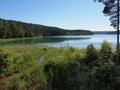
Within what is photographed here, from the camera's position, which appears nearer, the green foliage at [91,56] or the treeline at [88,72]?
the treeline at [88,72]

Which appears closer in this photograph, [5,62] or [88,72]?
[88,72]

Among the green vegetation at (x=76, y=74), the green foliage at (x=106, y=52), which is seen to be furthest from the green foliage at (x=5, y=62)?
the green foliage at (x=106, y=52)

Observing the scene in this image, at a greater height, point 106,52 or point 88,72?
point 106,52

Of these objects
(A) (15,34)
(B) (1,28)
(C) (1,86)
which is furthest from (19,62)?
(A) (15,34)

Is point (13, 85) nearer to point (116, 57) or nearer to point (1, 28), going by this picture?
point (116, 57)

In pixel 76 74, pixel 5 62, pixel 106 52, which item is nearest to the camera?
pixel 76 74

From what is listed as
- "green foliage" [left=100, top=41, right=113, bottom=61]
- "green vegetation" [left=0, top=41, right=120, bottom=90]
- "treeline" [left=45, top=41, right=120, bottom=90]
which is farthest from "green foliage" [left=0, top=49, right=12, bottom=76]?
"green foliage" [left=100, top=41, right=113, bottom=61]

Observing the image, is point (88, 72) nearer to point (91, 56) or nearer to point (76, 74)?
point (76, 74)

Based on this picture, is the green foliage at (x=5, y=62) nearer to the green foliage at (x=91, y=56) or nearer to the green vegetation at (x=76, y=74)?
the green vegetation at (x=76, y=74)

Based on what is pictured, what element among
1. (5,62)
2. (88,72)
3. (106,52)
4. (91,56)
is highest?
(106,52)

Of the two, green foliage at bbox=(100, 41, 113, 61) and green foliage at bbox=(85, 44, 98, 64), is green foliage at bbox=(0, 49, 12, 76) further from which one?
green foliage at bbox=(100, 41, 113, 61)

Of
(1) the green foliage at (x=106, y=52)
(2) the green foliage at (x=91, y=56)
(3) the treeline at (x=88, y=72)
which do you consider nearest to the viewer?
(3) the treeline at (x=88, y=72)

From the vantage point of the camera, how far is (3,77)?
12953 mm

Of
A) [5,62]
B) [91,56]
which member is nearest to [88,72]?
[91,56]
